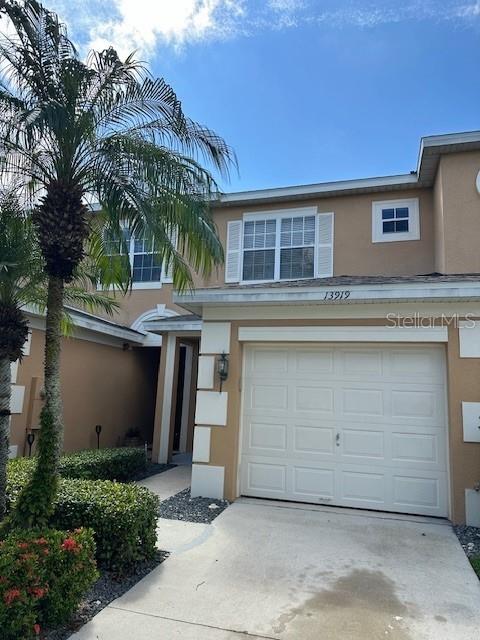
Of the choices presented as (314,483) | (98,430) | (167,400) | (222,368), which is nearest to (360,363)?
(314,483)

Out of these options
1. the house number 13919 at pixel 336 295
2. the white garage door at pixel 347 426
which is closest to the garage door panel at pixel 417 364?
the white garage door at pixel 347 426

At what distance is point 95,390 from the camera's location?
11.5m

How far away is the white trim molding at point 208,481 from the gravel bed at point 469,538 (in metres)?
3.50

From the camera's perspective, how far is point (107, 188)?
18.5 feet

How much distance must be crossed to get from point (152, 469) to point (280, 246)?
21.8ft

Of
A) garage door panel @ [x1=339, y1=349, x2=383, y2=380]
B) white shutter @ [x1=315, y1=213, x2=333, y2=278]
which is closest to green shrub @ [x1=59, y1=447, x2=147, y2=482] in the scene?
garage door panel @ [x1=339, y1=349, x2=383, y2=380]

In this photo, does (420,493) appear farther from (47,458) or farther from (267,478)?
(47,458)

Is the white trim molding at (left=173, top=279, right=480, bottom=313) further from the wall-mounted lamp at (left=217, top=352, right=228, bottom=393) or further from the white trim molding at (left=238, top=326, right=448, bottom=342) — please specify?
the wall-mounted lamp at (left=217, top=352, right=228, bottom=393)

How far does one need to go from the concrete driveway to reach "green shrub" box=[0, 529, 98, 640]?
1.04 feet

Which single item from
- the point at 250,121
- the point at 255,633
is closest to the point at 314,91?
the point at 250,121

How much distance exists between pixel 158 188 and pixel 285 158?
693 centimetres

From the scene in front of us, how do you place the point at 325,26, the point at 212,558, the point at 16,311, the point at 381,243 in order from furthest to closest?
the point at 381,243
the point at 325,26
the point at 16,311
the point at 212,558

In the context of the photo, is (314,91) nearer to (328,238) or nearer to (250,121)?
(250,121)

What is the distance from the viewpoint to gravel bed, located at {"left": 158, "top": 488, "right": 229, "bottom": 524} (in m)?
6.51
